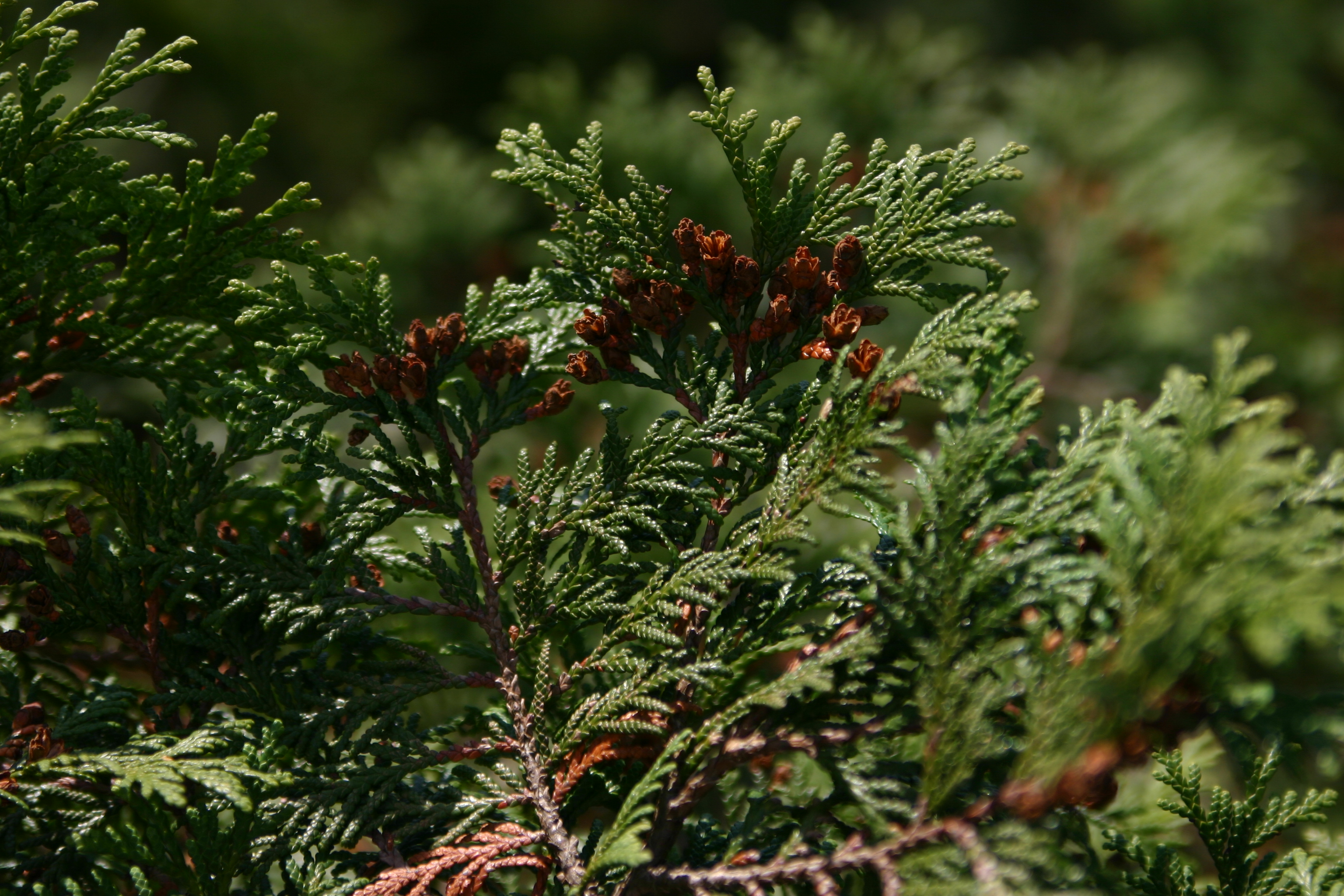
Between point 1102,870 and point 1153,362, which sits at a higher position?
point 1153,362

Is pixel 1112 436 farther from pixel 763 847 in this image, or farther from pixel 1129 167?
pixel 1129 167

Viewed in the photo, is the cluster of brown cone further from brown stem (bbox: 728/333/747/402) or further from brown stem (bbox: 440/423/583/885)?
brown stem (bbox: 728/333/747/402)

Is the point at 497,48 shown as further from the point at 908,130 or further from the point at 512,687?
the point at 512,687

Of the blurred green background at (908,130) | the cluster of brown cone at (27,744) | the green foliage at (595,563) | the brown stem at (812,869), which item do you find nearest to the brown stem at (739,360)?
the green foliage at (595,563)

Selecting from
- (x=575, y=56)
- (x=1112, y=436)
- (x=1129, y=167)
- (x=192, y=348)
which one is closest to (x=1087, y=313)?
(x=1129, y=167)

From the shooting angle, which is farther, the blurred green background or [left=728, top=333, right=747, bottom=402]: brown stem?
the blurred green background

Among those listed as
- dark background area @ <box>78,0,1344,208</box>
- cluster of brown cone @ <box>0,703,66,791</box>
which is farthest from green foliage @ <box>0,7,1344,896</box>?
dark background area @ <box>78,0,1344,208</box>

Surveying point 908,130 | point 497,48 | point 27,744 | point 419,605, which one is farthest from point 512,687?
point 497,48
